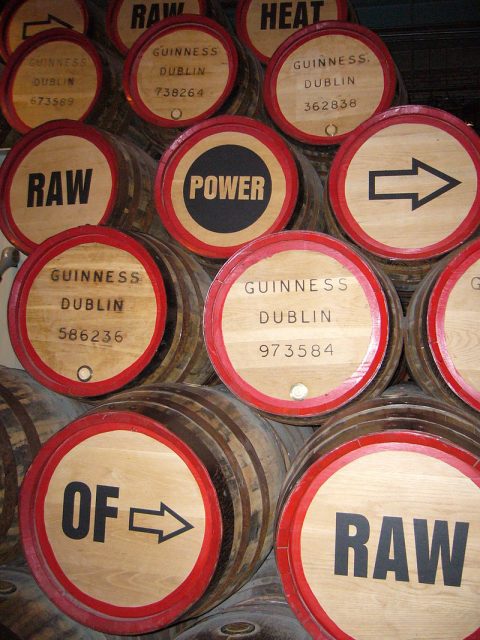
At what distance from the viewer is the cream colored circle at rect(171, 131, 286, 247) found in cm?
190

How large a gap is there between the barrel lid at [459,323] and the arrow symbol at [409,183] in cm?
32

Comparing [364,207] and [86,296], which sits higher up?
[364,207]

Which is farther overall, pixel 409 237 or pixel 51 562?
pixel 409 237

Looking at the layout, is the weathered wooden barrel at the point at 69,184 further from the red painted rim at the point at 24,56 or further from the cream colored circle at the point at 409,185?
the cream colored circle at the point at 409,185

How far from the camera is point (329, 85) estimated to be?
2.19 metres

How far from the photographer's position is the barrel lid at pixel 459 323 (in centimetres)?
147

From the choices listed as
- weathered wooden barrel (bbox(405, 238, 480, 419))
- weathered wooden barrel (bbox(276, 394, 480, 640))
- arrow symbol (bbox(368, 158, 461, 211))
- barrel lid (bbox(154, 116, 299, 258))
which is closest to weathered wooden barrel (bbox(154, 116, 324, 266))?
barrel lid (bbox(154, 116, 299, 258))

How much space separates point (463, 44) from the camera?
3738mm

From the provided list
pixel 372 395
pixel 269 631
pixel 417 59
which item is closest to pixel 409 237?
pixel 372 395

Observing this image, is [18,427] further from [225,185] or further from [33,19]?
[33,19]

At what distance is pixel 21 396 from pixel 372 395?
1.37m

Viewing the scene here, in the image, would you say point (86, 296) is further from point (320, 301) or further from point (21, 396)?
point (320, 301)

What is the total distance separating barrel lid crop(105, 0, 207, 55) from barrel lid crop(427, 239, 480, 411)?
7.47 feet

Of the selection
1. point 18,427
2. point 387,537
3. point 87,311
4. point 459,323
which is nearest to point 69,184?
point 87,311
